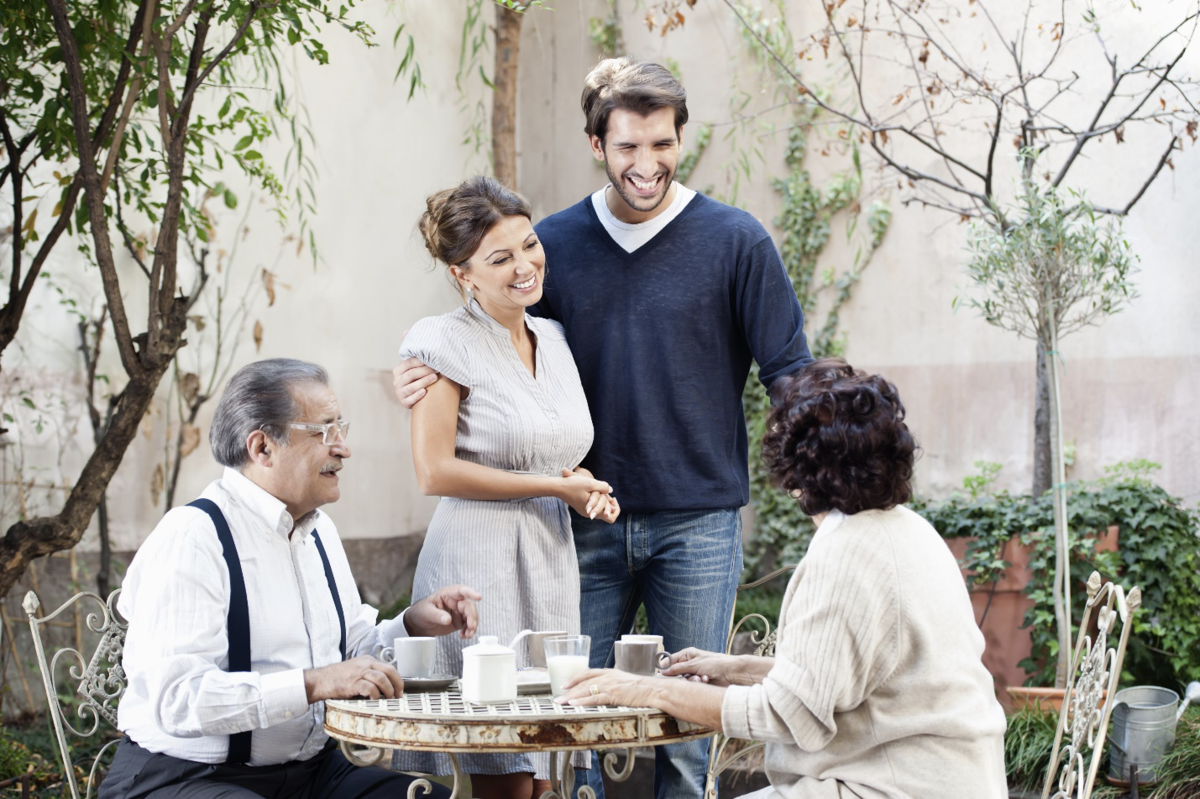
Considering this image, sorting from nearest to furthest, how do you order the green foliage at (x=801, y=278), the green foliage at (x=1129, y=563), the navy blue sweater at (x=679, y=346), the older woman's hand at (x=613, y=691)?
1. the older woman's hand at (x=613, y=691)
2. the navy blue sweater at (x=679, y=346)
3. the green foliage at (x=1129, y=563)
4. the green foliage at (x=801, y=278)

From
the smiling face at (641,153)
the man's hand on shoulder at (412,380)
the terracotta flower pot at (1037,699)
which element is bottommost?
the terracotta flower pot at (1037,699)

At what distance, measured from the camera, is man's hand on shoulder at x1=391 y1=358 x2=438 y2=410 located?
2.35 meters

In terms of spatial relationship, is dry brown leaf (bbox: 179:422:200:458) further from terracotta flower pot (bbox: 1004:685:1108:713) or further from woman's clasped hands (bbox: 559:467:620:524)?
terracotta flower pot (bbox: 1004:685:1108:713)

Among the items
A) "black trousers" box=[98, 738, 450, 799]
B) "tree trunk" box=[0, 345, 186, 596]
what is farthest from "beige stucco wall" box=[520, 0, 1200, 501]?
"black trousers" box=[98, 738, 450, 799]

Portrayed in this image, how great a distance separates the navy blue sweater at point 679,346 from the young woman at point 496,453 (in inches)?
5.7

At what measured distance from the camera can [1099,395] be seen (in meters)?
5.94

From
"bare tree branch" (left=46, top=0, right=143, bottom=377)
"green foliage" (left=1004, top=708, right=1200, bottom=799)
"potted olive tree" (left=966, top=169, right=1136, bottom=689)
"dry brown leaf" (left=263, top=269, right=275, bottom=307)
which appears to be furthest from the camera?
"dry brown leaf" (left=263, top=269, right=275, bottom=307)

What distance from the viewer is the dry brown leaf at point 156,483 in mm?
5059

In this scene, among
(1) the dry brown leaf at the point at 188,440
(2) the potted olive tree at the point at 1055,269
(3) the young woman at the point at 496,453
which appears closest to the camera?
(3) the young woman at the point at 496,453

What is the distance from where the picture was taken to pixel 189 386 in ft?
17.0

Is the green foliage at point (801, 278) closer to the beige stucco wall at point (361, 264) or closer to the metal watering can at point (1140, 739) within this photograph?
the beige stucco wall at point (361, 264)

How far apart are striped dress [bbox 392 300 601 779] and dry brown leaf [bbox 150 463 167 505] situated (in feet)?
9.94

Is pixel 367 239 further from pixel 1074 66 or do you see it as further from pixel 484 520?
pixel 484 520

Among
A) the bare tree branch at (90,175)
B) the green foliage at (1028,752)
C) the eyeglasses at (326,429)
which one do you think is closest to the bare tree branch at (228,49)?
the bare tree branch at (90,175)
